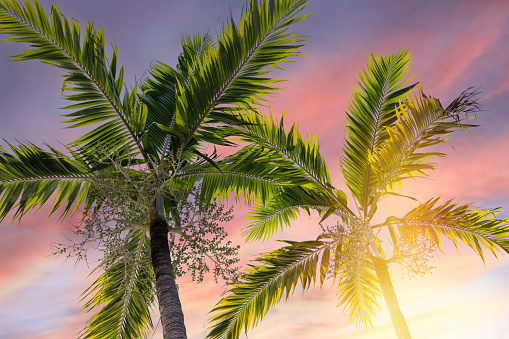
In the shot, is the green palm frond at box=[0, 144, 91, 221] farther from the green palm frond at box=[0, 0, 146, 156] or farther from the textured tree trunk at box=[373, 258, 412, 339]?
the textured tree trunk at box=[373, 258, 412, 339]

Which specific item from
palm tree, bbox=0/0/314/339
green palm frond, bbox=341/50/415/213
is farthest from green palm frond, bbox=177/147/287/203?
green palm frond, bbox=341/50/415/213

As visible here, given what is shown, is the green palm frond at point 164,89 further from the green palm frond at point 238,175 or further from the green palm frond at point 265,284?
the green palm frond at point 265,284

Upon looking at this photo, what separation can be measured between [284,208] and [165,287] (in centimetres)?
413

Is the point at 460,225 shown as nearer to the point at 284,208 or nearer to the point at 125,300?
the point at 284,208

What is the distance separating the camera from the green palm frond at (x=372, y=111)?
8141 mm

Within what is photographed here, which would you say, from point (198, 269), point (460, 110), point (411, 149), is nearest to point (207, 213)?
point (198, 269)

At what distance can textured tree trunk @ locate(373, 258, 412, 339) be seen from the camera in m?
7.26

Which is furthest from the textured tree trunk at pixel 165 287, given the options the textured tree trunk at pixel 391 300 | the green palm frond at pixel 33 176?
the textured tree trunk at pixel 391 300

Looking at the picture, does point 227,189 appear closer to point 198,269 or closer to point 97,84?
point 198,269

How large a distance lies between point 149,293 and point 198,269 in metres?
1.45

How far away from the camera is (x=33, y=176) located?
6.32 meters

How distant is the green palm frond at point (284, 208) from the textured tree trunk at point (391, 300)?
1530 mm

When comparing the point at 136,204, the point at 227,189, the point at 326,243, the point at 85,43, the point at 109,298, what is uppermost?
the point at 85,43

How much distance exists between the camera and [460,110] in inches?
268
